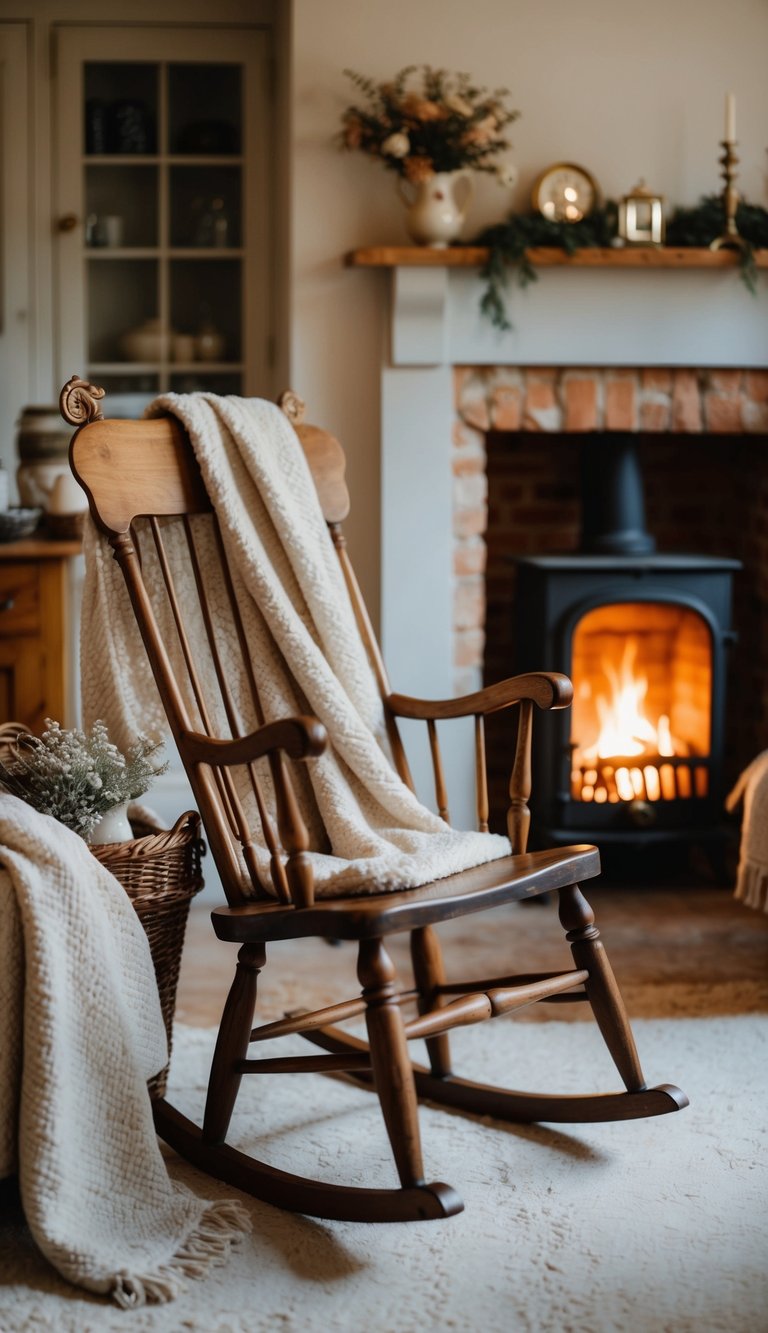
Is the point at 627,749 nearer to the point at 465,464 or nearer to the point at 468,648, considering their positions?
the point at 468,648

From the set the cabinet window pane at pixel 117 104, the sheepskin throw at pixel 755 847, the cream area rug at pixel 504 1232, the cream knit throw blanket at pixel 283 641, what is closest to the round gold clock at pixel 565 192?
the cabinet window pane at pixel 117 104

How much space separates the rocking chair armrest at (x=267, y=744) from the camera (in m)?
1.77

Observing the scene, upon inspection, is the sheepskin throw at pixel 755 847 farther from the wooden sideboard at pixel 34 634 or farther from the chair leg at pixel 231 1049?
the wooden sideboard at pixel 34 634

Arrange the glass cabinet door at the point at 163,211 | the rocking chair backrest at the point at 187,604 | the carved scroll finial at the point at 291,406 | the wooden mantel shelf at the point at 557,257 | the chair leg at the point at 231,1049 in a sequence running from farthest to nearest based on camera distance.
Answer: the glass cabinet door at the point at 163,211
the wooden mantel shelf at the point at 557,257
the carved scroll finial at the point at 291,406
the chair leg at the point at 231,1049
the rocking chair backrest at the point at 187,604

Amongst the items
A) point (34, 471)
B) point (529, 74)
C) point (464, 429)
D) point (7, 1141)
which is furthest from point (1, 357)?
point (7, 1141)

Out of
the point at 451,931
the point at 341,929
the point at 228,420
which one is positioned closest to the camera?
the point at 341,929

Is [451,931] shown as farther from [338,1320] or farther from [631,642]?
[338,1320]

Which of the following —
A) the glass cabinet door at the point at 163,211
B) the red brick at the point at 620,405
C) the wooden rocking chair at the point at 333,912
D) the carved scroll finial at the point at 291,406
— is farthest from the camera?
the glass cabinet door at the point at 163,211

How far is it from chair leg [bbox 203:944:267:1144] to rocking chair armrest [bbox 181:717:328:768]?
1.06ft

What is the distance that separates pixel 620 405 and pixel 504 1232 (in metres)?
2.07

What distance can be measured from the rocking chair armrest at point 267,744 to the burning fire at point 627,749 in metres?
1.63

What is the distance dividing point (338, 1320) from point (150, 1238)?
28 cm

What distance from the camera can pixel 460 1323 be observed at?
5.57ft

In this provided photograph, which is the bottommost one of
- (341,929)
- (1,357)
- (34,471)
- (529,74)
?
(341,929)
